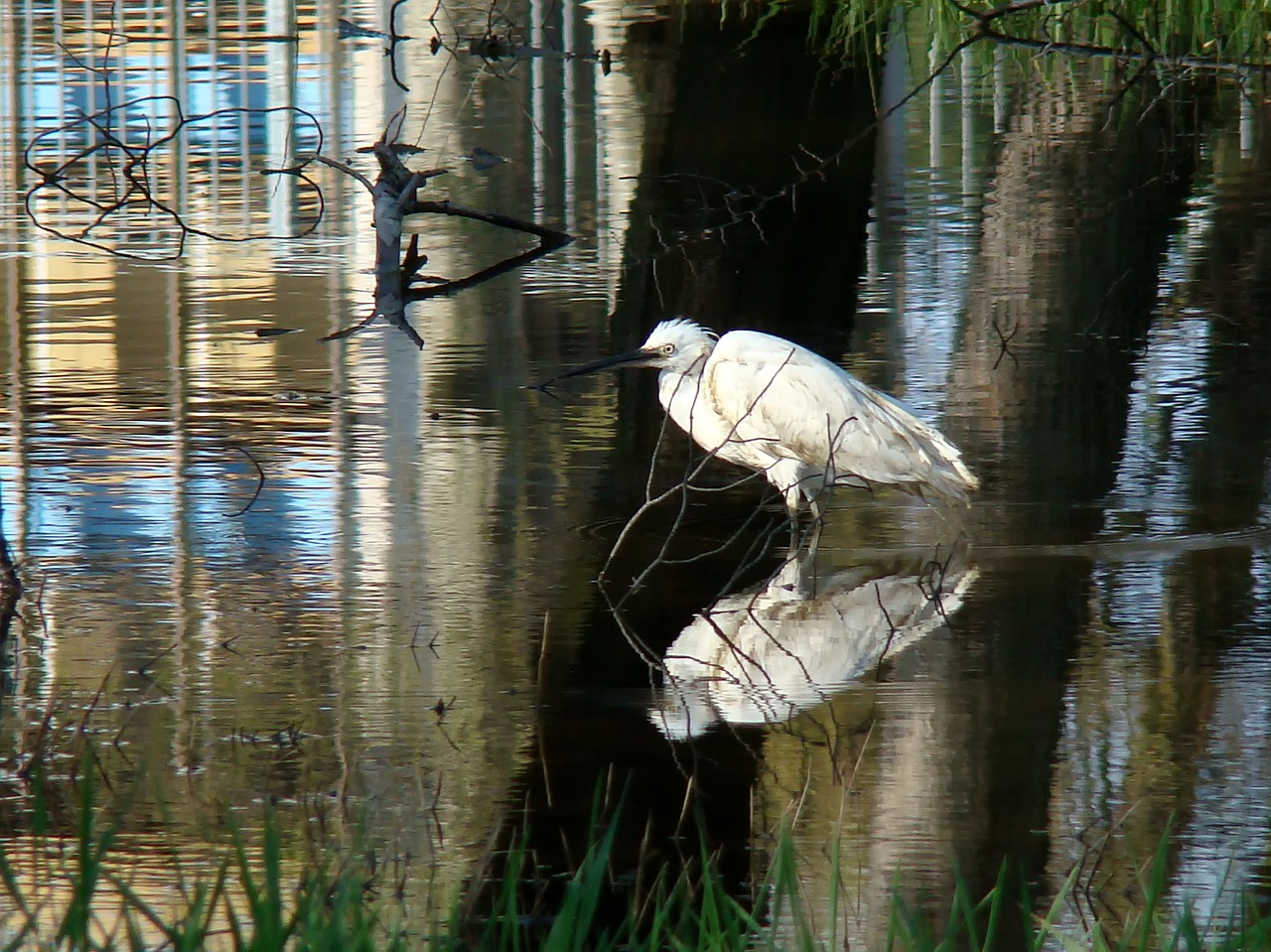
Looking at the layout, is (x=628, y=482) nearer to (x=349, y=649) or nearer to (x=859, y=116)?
(x=349, y=649)

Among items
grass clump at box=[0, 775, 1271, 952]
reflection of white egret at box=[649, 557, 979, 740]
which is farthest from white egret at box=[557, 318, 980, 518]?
grass clump at box=[0, 775, 1271, 952]

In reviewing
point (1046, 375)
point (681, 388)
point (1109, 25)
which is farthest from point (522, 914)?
point (1109, 25)

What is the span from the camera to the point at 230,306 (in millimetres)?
10773

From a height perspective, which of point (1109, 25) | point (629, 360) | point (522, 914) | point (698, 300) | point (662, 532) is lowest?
point (522, 914)

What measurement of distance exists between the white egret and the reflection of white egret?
0.79m

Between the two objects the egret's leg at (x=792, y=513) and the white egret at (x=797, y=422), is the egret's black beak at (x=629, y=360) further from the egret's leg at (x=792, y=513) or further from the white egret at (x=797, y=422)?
the egret's leg at (x=792, y=513)

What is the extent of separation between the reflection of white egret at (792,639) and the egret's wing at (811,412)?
0.80 meters

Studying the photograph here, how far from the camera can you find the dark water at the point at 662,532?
4707mm

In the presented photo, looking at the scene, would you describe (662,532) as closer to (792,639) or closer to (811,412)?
(811,412)

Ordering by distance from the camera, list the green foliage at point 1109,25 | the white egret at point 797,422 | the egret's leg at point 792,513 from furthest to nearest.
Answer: the green foliage at point 1109,25
the white egret at point 797,422
the egret's leg at point 792,513

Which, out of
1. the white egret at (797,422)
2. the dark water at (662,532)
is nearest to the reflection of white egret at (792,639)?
the dark water at (662,532)

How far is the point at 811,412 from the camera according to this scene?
7.66m

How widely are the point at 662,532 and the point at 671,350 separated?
1.37 metres

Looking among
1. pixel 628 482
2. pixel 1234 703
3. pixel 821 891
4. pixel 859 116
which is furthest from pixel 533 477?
pixel 859 116
